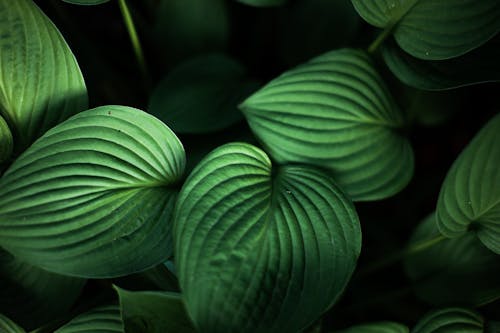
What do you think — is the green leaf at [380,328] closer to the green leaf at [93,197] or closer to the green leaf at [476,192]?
the green leaf at [476,192]

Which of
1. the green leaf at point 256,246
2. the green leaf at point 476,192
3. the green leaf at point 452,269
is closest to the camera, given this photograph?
the green leaf at point 256,246

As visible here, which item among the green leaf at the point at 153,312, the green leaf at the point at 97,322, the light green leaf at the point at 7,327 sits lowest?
the green leaf at the point at 97,322

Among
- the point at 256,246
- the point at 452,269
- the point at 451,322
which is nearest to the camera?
the point at 256,246

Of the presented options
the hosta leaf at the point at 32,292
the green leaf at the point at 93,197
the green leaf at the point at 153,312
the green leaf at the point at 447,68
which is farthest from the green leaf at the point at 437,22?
the hosta leaf at the point at 32,292

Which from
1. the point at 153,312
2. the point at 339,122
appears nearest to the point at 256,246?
the point at 153,312

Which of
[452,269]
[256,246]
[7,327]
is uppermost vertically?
[256,246]

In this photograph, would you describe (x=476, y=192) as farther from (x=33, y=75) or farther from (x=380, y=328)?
(x=33, y=75)
